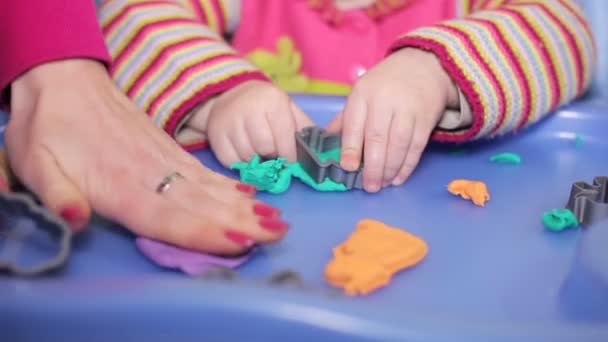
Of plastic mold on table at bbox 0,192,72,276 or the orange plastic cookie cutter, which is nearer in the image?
plastic mold on table at bbox 0,192,72,276

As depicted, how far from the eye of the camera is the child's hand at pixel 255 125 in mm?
611

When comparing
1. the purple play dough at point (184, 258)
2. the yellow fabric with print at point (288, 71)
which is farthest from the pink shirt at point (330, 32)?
the purple play dough at point (184, 258)

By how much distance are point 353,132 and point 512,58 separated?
193mm

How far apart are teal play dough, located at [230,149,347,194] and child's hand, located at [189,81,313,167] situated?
0.08 ft

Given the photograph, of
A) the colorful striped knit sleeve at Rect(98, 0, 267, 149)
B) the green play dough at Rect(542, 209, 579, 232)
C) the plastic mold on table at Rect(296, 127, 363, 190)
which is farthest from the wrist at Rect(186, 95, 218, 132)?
the green play dough at Rect(542, 209, 579, 232)

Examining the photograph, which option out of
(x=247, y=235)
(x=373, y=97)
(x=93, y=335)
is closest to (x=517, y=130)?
(x=373, y=97)

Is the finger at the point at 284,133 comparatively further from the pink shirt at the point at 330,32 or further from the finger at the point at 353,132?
the pink shirt at the point at 330,32

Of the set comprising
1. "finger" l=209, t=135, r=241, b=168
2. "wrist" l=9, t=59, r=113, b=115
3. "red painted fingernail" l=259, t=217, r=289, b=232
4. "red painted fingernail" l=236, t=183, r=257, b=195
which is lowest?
"finger" l=209, t=135, r=241, b=168

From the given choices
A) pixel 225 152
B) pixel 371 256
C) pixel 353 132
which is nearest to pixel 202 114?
pixel 225 152

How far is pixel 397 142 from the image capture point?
1.90 feet

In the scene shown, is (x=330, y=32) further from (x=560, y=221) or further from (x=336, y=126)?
(x=560, y=221)

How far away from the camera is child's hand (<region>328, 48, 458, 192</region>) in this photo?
57 cm

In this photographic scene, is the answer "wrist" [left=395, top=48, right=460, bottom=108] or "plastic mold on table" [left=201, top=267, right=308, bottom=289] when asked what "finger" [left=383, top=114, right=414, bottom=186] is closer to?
"wrist" [left=395, top=48, right=460, bottom=108]

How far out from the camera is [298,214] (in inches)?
21.3
